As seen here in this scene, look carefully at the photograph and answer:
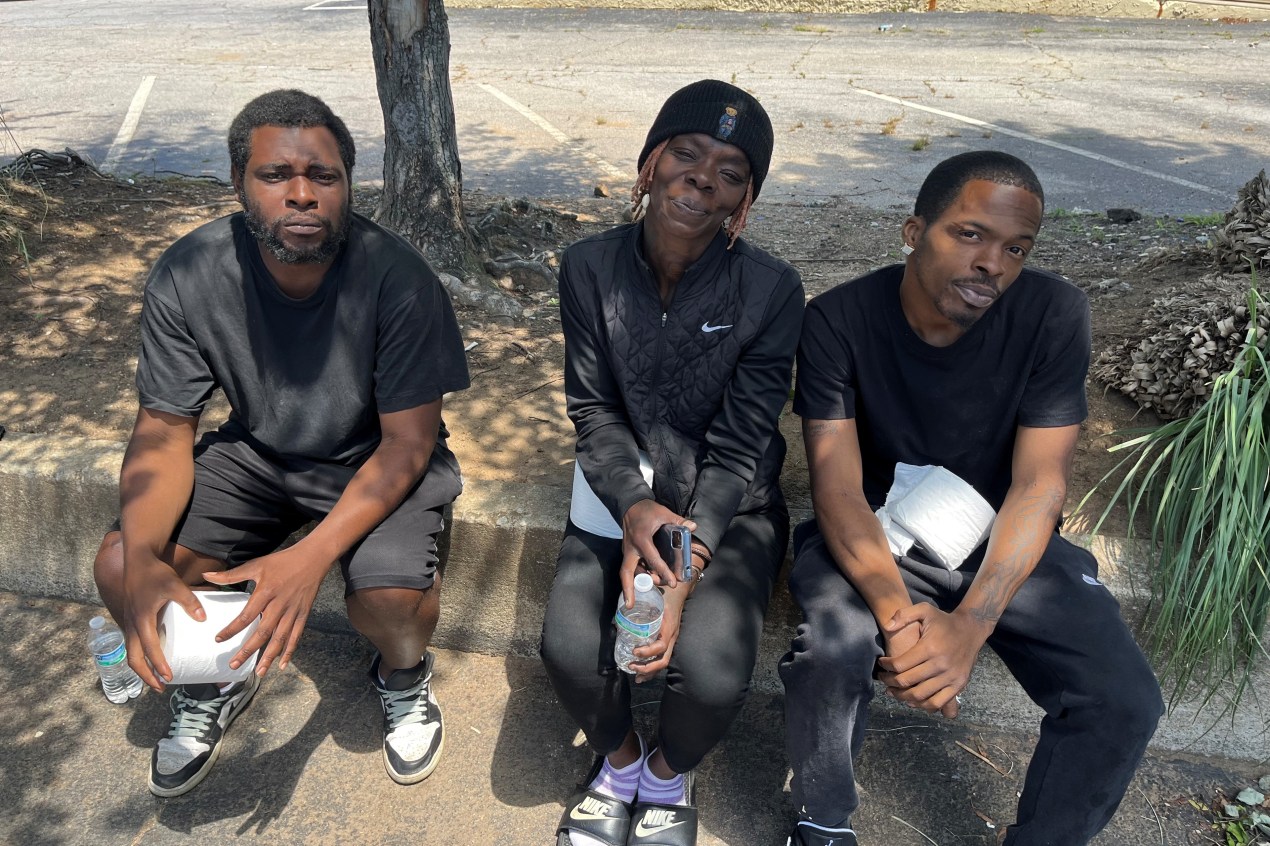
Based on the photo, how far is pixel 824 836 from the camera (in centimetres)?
235

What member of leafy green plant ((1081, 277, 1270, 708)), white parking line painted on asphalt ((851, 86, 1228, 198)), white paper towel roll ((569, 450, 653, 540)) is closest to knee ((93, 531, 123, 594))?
white paper towel roll ((569, 450, 653, 540))

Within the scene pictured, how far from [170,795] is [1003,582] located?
7.29ft

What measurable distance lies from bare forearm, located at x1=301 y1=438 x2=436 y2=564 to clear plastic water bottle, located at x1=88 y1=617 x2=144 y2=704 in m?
0.64

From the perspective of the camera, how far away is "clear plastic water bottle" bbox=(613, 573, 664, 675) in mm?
2285

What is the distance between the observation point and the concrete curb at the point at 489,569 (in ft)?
9.13

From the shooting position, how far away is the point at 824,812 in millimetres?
2330

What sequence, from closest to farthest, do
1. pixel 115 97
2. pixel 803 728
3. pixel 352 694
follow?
1. pixel 803 728
2. pixel 352 694
3. pixel 115 97

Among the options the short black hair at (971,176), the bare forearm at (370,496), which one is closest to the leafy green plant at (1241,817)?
the short black hair at (971,176)

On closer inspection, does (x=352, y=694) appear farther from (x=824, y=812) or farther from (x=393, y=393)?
(x=824, y=812)

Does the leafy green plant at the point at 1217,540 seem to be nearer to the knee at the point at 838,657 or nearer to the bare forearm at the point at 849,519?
the bare forearm at the point at 849,519

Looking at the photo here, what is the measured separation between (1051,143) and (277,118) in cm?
729

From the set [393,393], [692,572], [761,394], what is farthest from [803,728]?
[393,393]

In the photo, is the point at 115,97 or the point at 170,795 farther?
the point at 115,97

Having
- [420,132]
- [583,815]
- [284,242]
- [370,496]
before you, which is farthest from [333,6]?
[583,815]
